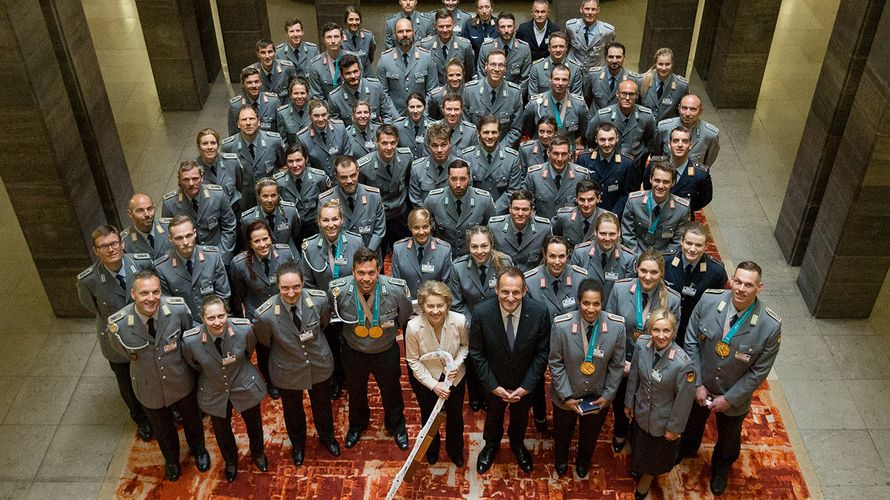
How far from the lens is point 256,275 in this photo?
19.6 feet

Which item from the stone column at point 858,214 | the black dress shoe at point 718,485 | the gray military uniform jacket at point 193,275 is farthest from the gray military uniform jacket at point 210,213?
the stone column at point 858,214

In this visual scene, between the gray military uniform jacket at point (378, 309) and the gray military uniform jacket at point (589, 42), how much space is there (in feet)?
15.7

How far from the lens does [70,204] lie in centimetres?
706

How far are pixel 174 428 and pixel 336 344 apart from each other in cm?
134

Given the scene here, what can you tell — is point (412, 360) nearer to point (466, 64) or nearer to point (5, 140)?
point (5, 140)

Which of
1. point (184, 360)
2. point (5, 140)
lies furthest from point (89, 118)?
point (184, 360)

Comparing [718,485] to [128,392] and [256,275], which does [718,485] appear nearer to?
[256,275]

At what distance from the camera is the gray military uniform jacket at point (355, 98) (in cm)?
834

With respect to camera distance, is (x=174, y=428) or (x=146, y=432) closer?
(x=174, y=428)

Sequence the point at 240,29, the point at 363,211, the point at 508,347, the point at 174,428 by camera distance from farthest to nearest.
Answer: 1. the point at 240,29
2. the point at 363,211
3. the point at 174,428
4. the point at 508,347

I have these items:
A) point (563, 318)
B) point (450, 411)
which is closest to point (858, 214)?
point (563, 318)

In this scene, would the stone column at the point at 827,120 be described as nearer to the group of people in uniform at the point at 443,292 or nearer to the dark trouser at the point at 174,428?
the group of people in uniform at the point at 443,292

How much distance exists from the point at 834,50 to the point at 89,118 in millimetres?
6901

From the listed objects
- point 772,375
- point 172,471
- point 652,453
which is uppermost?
point 652,453
